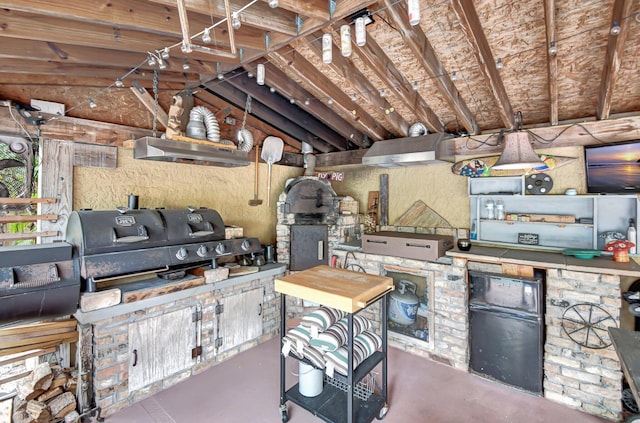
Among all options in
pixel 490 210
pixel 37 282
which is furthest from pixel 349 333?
pixel 490 210

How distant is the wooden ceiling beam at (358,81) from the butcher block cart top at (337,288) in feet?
6.51

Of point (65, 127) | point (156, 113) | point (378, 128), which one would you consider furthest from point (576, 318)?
point (65, 127)

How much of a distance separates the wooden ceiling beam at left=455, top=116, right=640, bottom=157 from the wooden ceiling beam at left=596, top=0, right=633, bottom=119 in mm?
121

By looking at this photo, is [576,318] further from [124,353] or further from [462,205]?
[124,353]

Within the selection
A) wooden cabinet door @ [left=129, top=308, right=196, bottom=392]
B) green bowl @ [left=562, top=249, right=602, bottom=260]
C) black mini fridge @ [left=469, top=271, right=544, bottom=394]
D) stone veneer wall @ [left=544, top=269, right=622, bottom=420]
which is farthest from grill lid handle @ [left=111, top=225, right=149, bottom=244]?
green bowl @ [left=562, top=249, right=602, bottom=260]

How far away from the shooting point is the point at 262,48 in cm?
273

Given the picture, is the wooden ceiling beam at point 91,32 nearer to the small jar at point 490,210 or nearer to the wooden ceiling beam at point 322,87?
the wooden ceiling beam at point 322,87

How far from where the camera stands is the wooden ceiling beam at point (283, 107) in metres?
3.71

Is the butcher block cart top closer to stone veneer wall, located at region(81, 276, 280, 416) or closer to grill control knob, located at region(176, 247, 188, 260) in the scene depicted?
grill control knob, located at region(176, 247, 188, 260)

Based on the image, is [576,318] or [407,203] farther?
[407,203]

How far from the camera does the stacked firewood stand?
92.4 inches

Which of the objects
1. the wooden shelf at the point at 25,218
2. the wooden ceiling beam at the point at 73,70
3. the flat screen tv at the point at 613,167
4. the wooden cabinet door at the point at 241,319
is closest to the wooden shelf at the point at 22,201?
the wooden shelf at the point at 25,218

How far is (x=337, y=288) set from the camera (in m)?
2.27

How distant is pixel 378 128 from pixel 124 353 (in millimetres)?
4049
